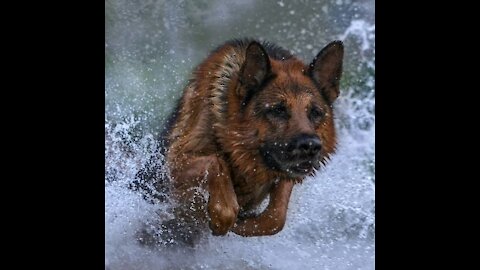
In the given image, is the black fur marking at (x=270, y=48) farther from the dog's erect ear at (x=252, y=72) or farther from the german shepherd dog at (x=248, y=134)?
the dog's erect ear at (x=252, y=72)

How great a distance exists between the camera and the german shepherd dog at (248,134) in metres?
4.05

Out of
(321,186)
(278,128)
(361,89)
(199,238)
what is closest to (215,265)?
(199,238)

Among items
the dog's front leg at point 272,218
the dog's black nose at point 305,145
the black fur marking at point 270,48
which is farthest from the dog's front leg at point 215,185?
the black fur marking at point 270,48

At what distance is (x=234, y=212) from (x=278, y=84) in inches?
31.1

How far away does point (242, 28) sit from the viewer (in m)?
4.67

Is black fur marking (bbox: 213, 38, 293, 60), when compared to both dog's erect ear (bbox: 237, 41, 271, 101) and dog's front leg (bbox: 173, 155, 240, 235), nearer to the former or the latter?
dog's erect ear (bbox: 237, 41, 271, 101)

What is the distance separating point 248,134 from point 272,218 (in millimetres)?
580

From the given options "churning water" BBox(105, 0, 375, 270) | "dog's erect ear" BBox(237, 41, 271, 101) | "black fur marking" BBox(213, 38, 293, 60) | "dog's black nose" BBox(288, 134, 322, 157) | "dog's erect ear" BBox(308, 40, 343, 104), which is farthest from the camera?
"churning water" BBox(105, 0, 375, 270)

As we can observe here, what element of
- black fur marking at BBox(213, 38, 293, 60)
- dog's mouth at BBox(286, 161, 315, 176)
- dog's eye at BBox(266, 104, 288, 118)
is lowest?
dog's mouth at BBox(286, 161, 315, 176)

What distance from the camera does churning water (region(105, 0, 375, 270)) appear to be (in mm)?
4660

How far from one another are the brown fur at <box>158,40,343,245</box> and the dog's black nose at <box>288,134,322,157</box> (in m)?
0.05

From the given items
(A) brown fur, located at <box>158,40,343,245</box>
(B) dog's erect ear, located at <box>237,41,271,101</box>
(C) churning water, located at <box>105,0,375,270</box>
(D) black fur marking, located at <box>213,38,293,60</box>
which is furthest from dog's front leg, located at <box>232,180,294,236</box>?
(D) black fur marking, located at <box>213,38,293,60</box>

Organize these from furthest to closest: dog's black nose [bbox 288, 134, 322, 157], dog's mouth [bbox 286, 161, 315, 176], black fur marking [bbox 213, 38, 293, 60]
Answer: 1. black fur marking [bbox 213, 38, 293, 60]
2. dog's mouth [bbox 286, 161, 315, 176]
3. dog's black nose [bbox 288, 134, 322, 157]

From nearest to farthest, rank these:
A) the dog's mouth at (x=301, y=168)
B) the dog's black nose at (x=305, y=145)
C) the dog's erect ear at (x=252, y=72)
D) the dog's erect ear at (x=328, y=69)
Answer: the dog's black nose at (x=305, y=145) → the dog's mouth at (x=301, y=168) → the dog's erect ear at (x=252, y=72) → the dog's erect ear at (x=328, y=69)
